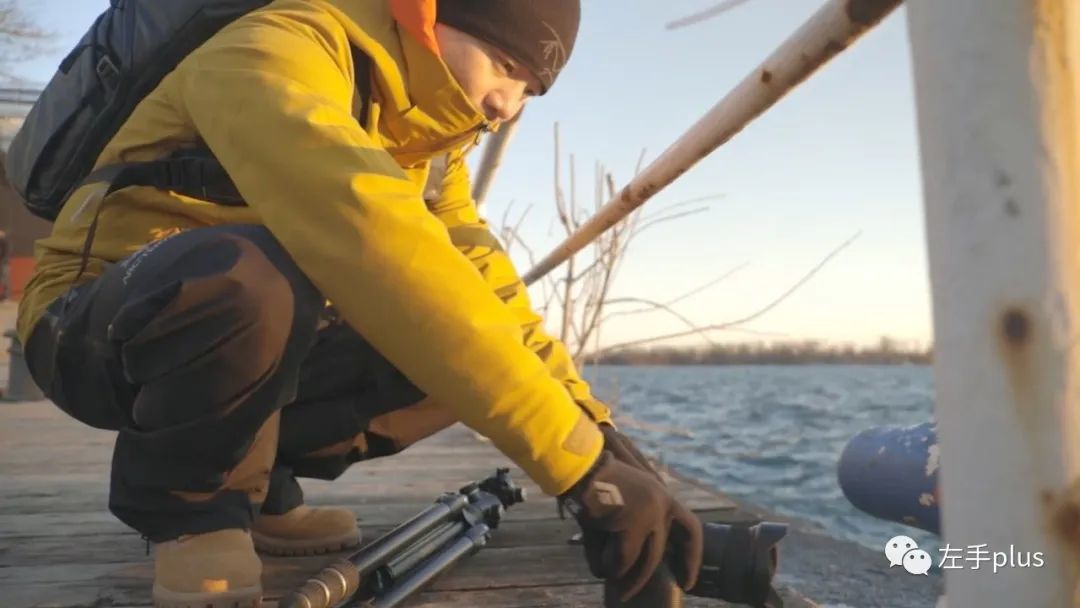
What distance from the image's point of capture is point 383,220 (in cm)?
81

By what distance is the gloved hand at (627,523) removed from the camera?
2.73 feet

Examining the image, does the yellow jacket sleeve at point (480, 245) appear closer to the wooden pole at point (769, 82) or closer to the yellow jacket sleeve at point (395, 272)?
the wooden pole at point (769, 82)

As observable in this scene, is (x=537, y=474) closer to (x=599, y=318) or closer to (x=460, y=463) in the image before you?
(x=460, y=463)

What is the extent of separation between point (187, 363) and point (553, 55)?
0.63 meters

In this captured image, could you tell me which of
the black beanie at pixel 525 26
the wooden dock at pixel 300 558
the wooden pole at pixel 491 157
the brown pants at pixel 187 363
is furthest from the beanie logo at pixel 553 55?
the wooden pole at pixel 491 157

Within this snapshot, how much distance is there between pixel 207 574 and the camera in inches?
39.0

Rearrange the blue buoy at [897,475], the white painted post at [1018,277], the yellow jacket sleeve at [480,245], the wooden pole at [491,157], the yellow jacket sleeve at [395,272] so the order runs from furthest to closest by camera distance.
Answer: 1. the wooden pole at [491,157]
2. the blue buoy at [897,475]
3. the yellow jacket sleeve at [480,245]
4. the yellow jacket sleeve at [395,272]
5. the white painted post at [1018,277]

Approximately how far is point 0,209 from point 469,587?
12.8m

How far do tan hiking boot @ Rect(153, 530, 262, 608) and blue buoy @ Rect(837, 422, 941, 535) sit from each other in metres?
1.19

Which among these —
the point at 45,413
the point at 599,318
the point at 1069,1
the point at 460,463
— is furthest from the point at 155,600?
the point at 45,413

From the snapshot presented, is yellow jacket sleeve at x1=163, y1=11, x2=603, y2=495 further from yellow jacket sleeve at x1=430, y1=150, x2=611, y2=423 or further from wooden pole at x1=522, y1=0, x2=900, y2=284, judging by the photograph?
yellow jacket sleeve at x1=430, y1=150, x2=611, y2=423

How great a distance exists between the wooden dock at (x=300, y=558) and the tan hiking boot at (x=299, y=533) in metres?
0.03

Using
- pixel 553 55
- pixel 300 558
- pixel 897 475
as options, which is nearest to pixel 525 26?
pixel 553 55

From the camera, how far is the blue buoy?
1595 millimetres
